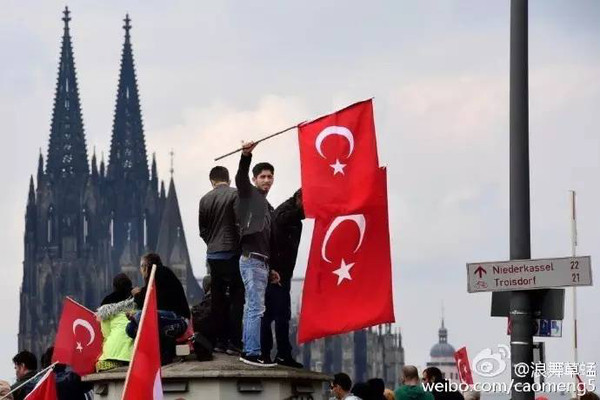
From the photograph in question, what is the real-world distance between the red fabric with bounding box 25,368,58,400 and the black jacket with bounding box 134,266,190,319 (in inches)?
30.4

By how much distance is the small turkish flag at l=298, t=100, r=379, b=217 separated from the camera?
14.2 meters

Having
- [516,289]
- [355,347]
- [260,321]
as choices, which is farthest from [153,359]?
[355,347]

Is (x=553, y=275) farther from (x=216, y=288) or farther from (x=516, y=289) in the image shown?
(x=216, y=288)

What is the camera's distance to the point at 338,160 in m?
14.3

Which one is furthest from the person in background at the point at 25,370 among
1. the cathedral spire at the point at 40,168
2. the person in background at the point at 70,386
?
the cathedral spire at the point at 40,168

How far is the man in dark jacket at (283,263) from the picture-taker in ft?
49.2

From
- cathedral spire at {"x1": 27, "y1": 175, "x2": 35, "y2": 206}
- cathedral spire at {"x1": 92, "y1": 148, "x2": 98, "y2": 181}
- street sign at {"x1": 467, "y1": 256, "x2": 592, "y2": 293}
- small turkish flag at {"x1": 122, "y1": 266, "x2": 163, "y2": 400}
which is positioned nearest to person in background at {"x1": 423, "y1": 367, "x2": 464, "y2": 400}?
street sign at {"x1": 467, "y1": 256, "x2": 592, "y2": 293}

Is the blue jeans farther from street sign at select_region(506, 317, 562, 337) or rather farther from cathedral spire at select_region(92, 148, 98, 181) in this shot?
cathedral spire at select_region(92, 148, 98, 181)

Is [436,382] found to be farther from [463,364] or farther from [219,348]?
[463,364]

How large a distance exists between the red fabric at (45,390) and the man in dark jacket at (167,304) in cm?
60

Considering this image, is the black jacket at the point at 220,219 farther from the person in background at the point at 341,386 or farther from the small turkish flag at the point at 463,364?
the small turkish flag at the point at 463,364

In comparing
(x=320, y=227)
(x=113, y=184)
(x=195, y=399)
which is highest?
(x=113, y=184)

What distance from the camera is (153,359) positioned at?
12.1 m

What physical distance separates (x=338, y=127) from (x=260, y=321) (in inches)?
51.8
